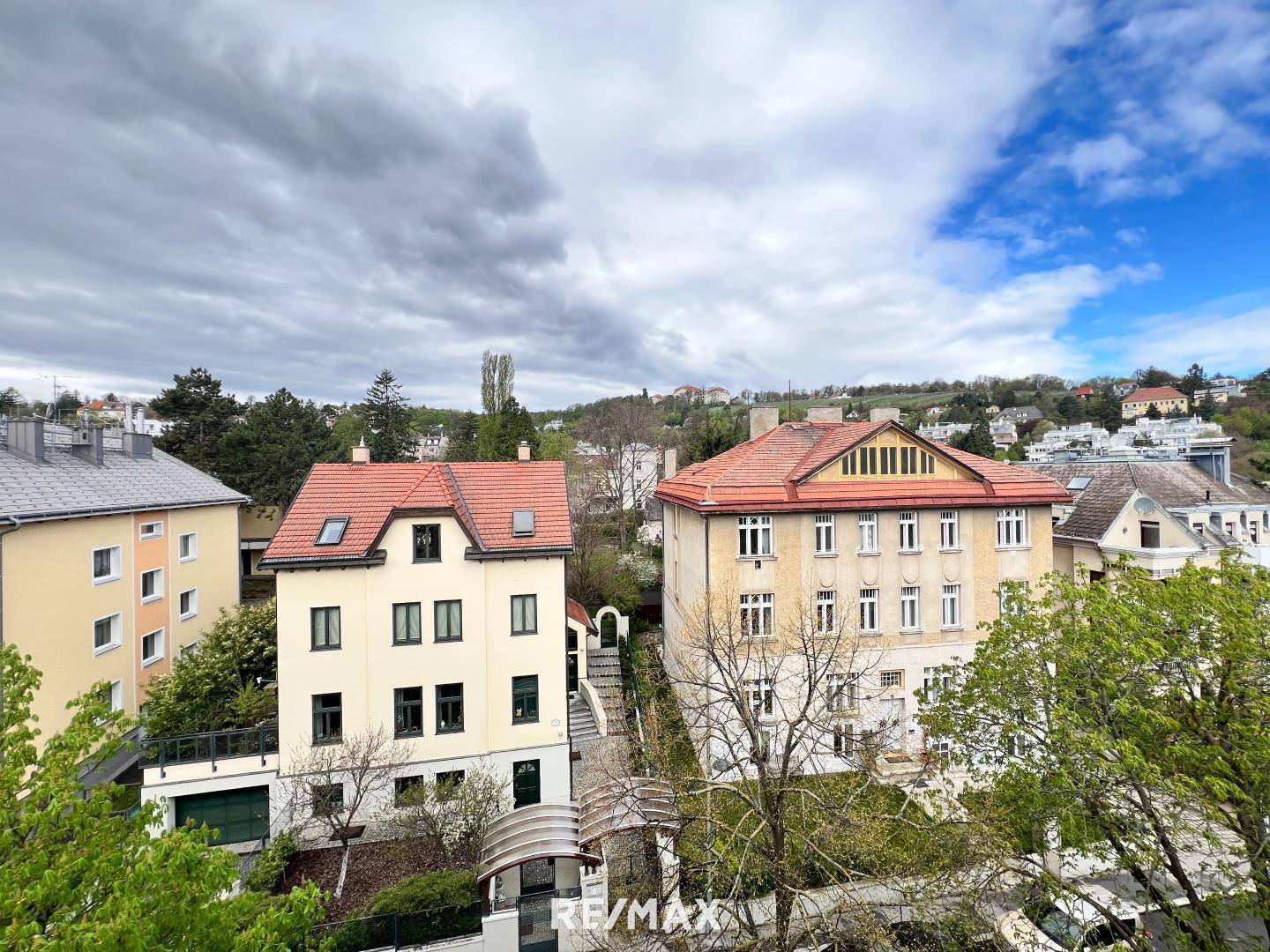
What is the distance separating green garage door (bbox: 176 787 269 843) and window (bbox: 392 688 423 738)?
410cm

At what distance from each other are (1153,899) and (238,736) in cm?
2223

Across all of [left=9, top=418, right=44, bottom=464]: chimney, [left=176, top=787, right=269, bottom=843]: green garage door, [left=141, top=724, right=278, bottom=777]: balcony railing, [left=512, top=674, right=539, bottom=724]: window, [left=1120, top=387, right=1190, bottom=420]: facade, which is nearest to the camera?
[left=141, top=724, right=278, bottom=777]: balcony railing

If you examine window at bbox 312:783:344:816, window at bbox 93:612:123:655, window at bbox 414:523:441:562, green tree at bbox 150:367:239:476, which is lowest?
window at bbox 312:783:344:816

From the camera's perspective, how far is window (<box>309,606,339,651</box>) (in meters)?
16.8

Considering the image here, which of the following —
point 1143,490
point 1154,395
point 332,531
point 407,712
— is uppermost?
point 1154,395

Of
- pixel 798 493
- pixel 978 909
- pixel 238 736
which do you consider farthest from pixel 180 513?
pixel 978 909

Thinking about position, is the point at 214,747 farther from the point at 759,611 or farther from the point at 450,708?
the point at 759,611

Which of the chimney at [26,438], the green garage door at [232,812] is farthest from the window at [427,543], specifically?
the chimney at [26,438]

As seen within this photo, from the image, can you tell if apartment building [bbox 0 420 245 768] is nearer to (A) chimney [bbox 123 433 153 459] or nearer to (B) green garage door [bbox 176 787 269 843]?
(A) chimney [bbox 123 433 153 459]

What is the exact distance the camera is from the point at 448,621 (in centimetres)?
1772

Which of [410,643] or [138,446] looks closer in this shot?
[410,643]

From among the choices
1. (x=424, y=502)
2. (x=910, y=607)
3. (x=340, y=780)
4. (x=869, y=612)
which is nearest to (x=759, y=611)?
(x=869, y=612)

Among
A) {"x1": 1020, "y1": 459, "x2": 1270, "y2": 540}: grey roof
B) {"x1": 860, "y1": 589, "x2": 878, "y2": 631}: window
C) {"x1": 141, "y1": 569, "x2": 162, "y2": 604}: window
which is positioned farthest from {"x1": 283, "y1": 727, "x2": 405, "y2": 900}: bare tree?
{"x1": 1020, "y1": 459, "x2": 1270, "y2": 540}: grey roof

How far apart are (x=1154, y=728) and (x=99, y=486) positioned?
3320 centimetres
